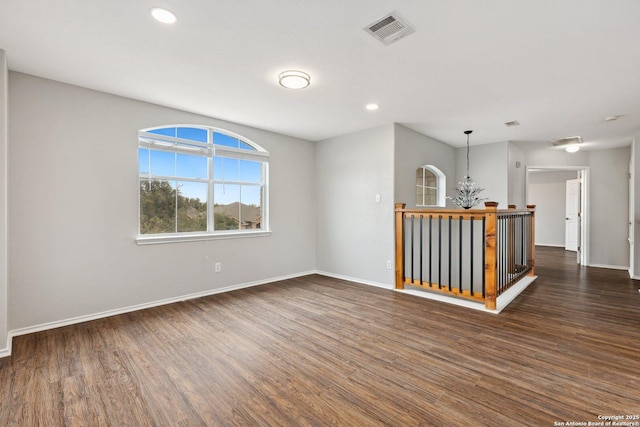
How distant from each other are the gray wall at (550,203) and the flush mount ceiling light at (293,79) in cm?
930

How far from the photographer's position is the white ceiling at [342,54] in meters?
1.95

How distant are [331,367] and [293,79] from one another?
8.53 feet

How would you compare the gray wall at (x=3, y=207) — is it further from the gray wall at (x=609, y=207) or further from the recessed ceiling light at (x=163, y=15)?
the gray wall at (x=609, y=207)

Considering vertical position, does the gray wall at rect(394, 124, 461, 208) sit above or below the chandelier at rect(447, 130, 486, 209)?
above

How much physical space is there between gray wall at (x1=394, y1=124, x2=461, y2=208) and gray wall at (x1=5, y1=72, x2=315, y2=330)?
291 cm

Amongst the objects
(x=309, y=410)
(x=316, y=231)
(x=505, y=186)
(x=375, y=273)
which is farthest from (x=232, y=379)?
(x=505, y=186)

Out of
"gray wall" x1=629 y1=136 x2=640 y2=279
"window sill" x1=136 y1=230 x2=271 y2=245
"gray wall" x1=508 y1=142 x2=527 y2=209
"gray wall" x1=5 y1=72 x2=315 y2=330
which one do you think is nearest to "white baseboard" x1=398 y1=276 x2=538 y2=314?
"gray wall" x1=508 y1=142 x2=527 y2=209

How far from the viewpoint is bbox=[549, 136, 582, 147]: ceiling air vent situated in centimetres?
536

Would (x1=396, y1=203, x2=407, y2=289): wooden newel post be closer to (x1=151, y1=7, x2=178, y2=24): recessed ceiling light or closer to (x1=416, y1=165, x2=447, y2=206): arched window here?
(x1=416, y1=165, x2=447, y2=206): arched window

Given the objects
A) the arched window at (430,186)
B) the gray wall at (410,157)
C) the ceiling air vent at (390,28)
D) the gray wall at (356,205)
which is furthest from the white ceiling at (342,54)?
the arched window at (430,186)

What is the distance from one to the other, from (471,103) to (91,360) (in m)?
4.77

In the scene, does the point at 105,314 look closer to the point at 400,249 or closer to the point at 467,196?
the point at 400,249

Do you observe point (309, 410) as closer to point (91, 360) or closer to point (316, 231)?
point (91, 360)

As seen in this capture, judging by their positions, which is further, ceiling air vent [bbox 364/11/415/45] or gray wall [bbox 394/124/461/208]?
gray wall [bbox 394/124/461/208]
